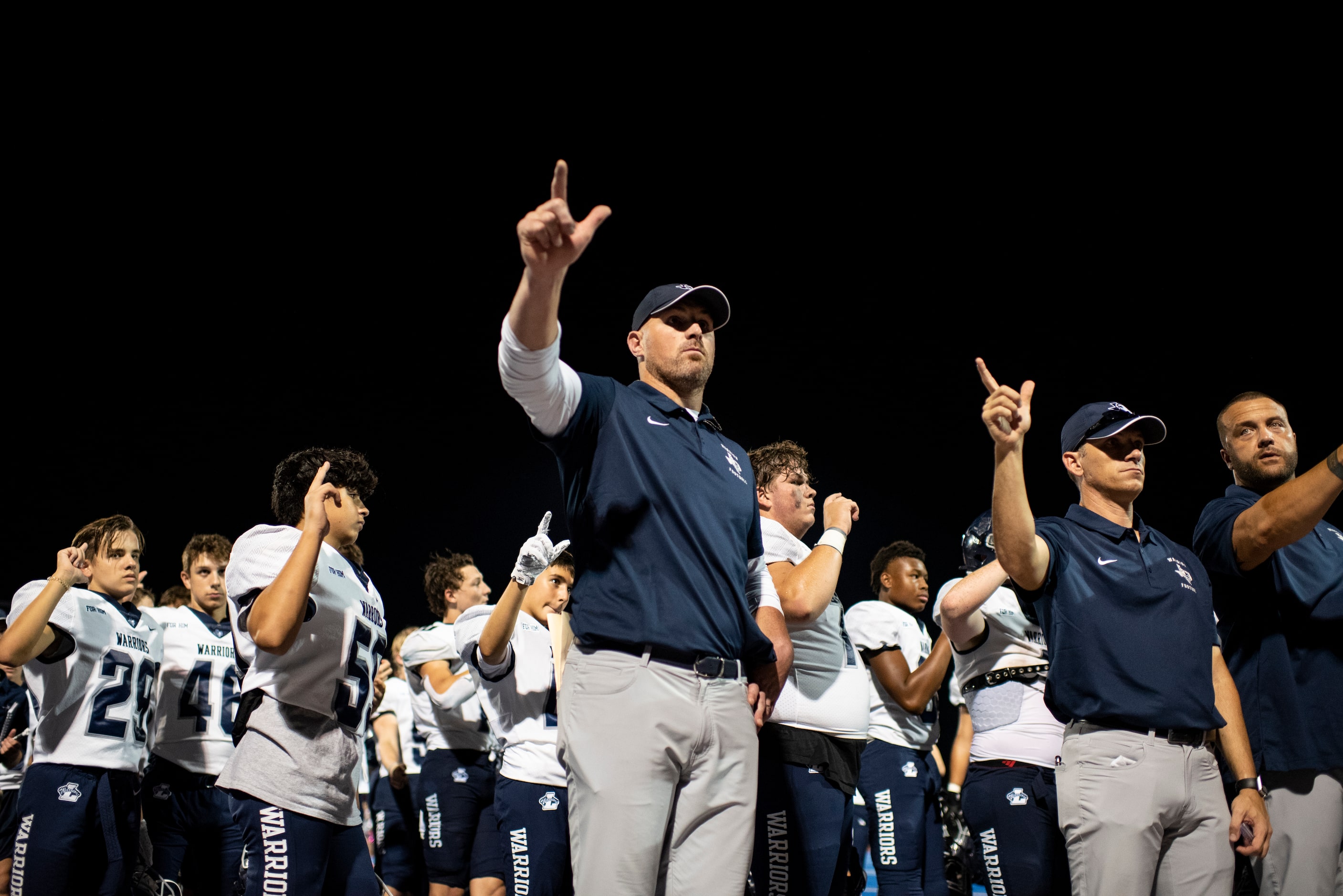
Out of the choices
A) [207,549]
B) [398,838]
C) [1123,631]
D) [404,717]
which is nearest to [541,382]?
[1123,631]

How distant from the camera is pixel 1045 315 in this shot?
374 inches

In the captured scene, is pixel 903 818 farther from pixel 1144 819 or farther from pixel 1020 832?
pixel 1144 819

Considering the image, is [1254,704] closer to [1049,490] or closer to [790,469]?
[790,469]

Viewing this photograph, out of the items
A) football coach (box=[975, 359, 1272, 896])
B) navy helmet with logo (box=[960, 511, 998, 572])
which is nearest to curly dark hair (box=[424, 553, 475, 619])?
navy helmet with logo (box=[960, 511, 998, 572])

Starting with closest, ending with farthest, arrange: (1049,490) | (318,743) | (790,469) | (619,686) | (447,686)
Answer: (619,686)
(318,743)
(790,469)
(447,686)
(1049,490)

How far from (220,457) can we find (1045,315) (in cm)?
815

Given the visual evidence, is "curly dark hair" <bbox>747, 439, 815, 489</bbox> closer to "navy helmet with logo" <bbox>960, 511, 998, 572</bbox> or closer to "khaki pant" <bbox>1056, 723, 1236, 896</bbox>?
"navy helmet with logo" <bbox>960, 511, 998, 572</bbox>

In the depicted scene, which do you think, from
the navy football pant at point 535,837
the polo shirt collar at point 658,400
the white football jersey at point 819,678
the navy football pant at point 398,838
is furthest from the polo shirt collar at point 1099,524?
the navy football pant at point 398,838

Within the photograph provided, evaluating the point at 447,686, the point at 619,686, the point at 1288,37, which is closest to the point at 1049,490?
the point at 1288,37

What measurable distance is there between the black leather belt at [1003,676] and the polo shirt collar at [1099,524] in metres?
0.76

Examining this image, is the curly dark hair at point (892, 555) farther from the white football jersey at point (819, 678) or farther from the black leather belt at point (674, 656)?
the black leather belt at point (674, 656)

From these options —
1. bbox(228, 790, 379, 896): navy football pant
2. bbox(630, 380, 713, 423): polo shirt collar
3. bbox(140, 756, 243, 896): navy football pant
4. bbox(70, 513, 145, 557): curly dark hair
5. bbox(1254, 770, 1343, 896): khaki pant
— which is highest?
bbox(630, 380, 713, 423): polo shirt collar

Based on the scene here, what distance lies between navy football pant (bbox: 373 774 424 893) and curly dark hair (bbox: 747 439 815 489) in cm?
397

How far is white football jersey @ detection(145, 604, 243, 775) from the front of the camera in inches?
170
